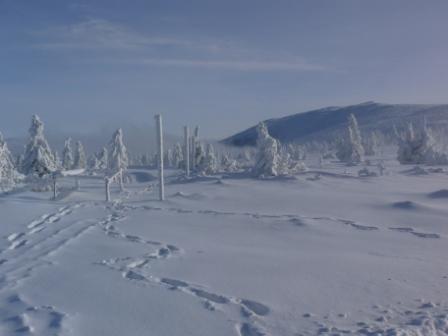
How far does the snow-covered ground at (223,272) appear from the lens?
6.59m

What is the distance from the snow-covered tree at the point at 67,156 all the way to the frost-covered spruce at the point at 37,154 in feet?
121

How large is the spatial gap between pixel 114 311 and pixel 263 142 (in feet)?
107

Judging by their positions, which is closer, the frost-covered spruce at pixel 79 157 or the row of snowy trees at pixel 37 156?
the row of snowy trees at pixel 37 156

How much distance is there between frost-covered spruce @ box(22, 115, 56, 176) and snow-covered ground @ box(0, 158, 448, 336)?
898 inches

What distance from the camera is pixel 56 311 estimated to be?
272 inches

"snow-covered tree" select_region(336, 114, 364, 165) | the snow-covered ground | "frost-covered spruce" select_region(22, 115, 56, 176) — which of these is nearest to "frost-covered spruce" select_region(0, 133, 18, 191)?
"frost-covered spruce" select_region(22, 115, 56, 176)

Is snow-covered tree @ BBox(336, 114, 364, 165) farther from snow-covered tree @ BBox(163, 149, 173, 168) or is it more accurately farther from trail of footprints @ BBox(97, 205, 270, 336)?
trail of footprints @ BBox(97, 205, 270, 336)

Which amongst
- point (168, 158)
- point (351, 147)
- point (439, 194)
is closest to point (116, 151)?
point (439, 194)

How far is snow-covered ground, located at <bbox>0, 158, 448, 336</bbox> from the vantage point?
21.6 ft

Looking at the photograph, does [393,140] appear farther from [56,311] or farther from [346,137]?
[56,311]

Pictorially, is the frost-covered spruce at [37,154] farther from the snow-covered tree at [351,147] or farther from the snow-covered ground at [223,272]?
the snow-covered tree at [351,147]

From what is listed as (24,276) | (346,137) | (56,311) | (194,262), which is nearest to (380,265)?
(194,262)

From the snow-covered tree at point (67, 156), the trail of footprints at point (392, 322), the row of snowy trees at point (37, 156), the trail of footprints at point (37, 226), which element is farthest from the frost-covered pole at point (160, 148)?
the snow-covered tree at point (67, 156)

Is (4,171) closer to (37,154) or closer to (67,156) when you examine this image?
(37,154)
